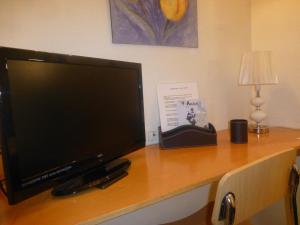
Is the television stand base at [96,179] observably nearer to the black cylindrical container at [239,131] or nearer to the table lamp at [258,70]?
the black cylindrical container at [239,131]

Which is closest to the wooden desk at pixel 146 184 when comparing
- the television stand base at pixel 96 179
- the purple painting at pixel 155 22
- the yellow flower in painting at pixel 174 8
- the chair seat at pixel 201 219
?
the television stand base at pixel 96 179

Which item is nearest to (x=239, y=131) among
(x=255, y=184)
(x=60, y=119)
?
(x=255, y=184)

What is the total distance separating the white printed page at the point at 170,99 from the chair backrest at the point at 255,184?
63cm

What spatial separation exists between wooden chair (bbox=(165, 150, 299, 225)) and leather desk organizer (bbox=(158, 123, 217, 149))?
44cm

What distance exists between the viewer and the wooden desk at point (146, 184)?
0.70 metres

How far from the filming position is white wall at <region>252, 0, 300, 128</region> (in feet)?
5.55

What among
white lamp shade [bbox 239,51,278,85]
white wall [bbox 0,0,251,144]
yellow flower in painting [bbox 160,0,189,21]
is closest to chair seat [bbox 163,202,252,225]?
white wall [bbox 0,0,251,144]

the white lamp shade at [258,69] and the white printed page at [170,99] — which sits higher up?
the white lamp shade at [258,69]

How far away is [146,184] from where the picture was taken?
2.94 ft

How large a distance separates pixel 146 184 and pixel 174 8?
109 centimetres

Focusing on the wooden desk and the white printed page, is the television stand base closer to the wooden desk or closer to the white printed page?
the wooden desk

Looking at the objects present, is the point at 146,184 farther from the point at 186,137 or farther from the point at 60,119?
the point at 186,137

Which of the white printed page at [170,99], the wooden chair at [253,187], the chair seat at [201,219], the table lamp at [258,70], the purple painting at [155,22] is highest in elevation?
the purple painting at [155,22]

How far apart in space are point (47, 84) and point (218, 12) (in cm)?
140
